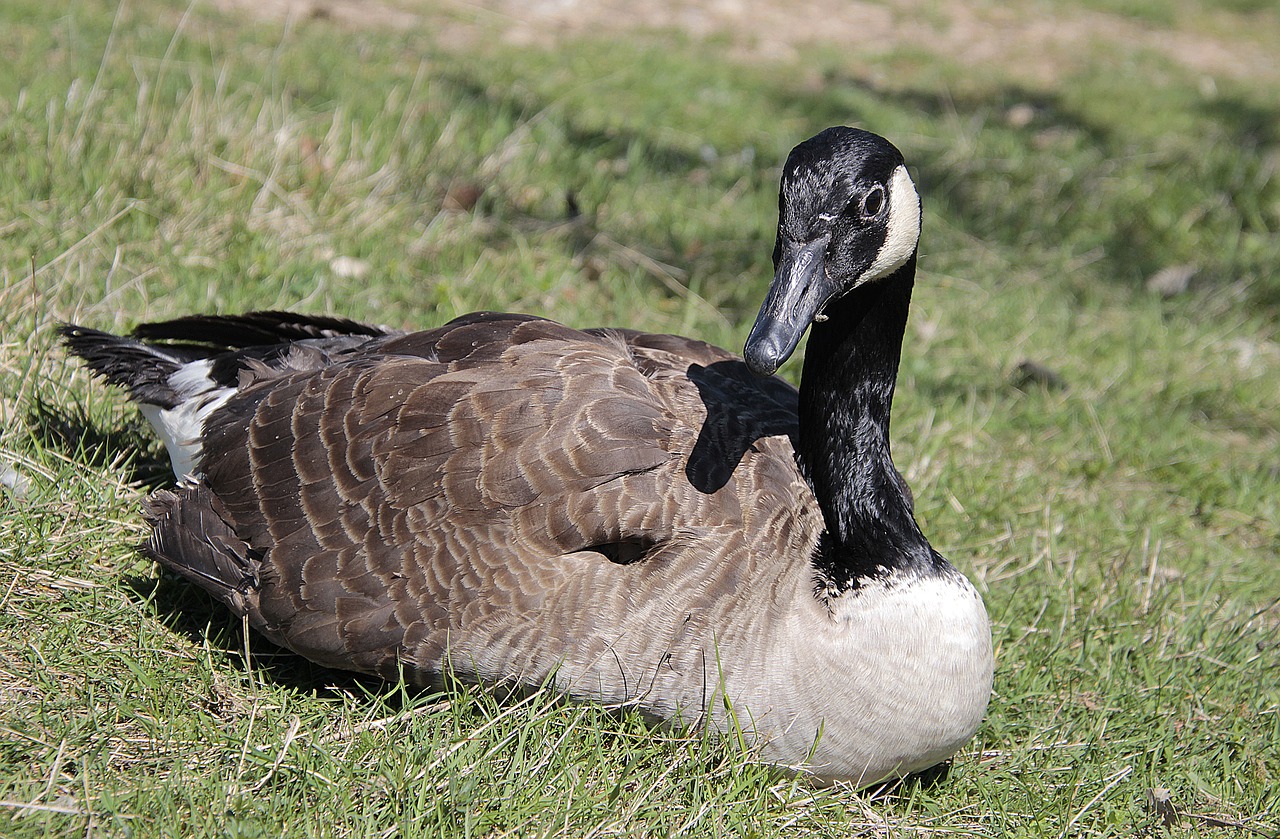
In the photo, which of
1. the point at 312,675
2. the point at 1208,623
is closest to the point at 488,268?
the point at 312,675

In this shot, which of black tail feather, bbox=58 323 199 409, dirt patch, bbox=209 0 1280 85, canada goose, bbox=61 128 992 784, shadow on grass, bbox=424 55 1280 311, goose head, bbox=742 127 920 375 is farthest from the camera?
dirt patch, bbox=209 0 1280 85

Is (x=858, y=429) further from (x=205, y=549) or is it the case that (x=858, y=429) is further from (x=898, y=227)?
(x=205, y=549)

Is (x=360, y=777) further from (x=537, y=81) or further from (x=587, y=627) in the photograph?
(x=537, y=81)

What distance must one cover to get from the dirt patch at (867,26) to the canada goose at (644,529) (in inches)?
233

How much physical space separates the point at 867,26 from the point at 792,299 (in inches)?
333

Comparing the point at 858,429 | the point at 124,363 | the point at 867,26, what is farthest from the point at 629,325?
the point at 867,26

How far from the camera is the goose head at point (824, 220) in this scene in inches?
113

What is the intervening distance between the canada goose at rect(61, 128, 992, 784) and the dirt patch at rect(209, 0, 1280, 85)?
233 inches

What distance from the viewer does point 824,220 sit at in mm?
2900

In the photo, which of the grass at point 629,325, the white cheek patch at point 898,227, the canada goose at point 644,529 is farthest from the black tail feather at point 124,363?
the white cheek patch at point 898,227

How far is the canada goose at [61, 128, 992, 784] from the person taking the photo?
3006 millimetres

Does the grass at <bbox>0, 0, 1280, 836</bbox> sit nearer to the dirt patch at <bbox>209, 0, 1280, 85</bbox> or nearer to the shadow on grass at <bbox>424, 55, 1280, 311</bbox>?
the shadow on grass at <bbox>424, 55, 1280, 311</bbox>

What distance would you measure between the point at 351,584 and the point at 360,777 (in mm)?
514

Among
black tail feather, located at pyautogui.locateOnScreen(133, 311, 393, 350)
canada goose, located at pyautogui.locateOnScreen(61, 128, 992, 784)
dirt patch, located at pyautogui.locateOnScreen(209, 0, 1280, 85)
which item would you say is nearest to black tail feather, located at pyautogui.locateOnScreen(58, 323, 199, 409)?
black tail feather, located at pyautogui.locateOnScreen(133, 311, 393, 350)
